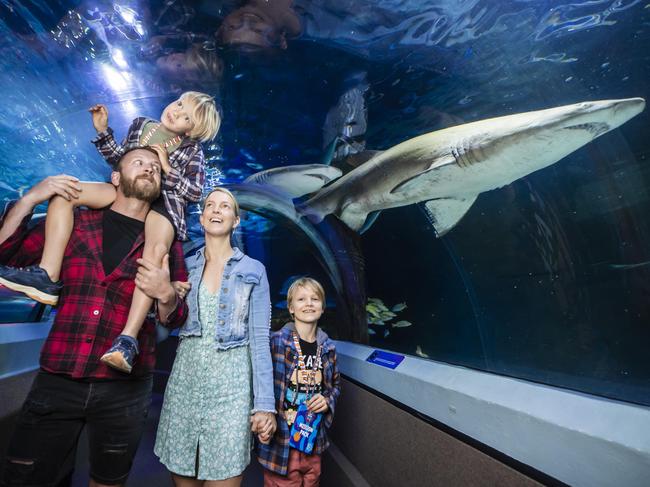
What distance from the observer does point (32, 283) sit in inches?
54.0

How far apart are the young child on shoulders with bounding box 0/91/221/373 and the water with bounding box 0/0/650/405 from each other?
88.2 inches

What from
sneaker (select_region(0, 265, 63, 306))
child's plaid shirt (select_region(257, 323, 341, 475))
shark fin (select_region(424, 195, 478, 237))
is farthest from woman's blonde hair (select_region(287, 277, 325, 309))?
shark fin (select_region(424, 195, 478, 237))

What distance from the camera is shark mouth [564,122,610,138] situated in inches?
112

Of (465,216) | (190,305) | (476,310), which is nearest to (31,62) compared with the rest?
(190,305)

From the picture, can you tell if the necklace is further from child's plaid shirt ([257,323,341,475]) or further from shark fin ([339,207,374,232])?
shark fin ([339,207,374,232])

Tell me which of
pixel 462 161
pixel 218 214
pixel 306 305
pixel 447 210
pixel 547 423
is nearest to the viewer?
pixel 547 423

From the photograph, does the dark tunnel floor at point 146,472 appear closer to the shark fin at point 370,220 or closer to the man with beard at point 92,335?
the man with beard at point 92,335

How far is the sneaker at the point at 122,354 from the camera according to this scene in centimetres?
129

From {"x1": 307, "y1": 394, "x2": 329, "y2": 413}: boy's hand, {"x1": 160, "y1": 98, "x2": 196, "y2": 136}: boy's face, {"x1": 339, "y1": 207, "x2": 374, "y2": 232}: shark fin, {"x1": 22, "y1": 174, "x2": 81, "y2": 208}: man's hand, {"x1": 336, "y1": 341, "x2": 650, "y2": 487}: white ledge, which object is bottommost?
{"x1": 307, "y1": 394, "x2": 329, "y2": 413}: boy's hand

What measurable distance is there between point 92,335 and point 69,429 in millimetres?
397

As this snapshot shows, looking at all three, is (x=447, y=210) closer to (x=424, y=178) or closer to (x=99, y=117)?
(x=424, y=178)

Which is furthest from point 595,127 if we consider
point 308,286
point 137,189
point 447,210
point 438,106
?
point 137,189

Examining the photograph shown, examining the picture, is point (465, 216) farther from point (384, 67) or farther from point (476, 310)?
point (476, 310)

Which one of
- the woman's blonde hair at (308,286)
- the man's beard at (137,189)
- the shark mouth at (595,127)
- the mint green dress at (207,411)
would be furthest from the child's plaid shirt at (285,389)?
the shark mouth at (595,127)
